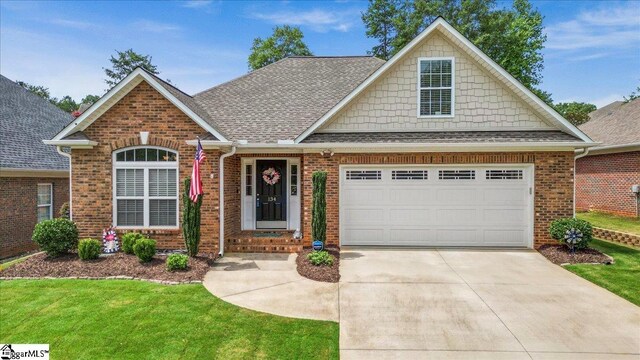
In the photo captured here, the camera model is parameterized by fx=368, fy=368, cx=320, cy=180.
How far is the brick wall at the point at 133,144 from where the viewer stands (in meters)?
9.95

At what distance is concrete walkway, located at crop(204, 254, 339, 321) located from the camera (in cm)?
633

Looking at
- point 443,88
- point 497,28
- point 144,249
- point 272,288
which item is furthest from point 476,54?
point 497,28

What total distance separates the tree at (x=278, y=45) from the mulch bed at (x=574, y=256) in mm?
27413

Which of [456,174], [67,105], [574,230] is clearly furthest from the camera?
[67,105]

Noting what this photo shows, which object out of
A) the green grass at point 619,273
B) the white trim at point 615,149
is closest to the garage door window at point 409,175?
the green grass at point 619,273

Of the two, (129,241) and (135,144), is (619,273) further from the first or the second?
(135,144)

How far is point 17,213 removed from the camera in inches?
516

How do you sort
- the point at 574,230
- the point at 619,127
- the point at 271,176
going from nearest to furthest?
the point at 574,230 → the point at 271,176 → the point at 619,127

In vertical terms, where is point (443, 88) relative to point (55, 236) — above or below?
above

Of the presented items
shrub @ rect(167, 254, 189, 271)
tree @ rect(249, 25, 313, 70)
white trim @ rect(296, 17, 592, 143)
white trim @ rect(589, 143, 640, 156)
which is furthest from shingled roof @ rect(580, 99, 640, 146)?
tree @ rect(249, 25, 313, 70)

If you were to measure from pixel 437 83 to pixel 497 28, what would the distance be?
2189 cm

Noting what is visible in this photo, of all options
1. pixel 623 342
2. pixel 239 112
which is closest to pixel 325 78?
pixel 239 112

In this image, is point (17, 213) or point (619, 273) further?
point (17, 213)

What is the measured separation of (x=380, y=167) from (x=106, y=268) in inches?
295
